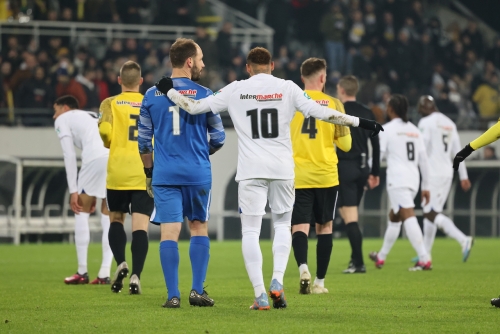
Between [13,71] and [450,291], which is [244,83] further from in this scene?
[13,71]

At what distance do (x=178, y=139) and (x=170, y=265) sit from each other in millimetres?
985

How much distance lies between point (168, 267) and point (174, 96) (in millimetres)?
1323

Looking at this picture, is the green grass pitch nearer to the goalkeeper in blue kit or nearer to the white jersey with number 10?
the goalkeeper in blue kit

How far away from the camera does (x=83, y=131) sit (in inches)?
411

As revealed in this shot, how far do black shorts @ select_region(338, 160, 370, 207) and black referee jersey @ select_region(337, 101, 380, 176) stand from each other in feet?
0.27

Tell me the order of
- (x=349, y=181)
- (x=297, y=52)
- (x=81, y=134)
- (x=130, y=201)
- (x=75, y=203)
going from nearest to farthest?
(x=130, y=201)
(x=75, y=203)
(x=81, y=134)
(x=349, y=181)
(x=297, y=52)

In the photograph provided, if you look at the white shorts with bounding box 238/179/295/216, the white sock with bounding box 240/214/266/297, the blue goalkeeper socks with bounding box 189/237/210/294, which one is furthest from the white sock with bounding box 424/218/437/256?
the white sock with bounding box 240/214/266/297

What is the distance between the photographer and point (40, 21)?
22.3 m

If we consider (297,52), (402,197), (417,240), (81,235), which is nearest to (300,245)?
(81,235)

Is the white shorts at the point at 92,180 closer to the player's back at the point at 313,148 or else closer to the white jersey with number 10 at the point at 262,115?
the player's back at the point at 313,148

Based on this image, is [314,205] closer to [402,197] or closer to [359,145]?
[359,145]

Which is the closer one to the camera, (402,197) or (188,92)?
(188,92)

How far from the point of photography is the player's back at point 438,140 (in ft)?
44.1

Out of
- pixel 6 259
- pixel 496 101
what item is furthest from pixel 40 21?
pixel 496 101
